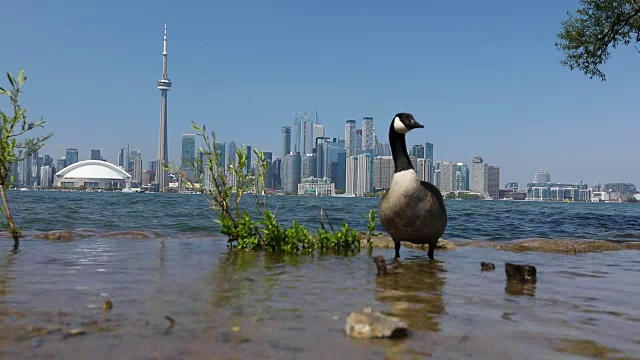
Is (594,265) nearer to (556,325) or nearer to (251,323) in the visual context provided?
(556,325)

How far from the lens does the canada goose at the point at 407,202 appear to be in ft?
26.7

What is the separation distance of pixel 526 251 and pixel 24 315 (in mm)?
11726

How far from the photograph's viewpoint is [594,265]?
941 cm

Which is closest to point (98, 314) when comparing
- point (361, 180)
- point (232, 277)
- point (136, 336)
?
point (136, 336)

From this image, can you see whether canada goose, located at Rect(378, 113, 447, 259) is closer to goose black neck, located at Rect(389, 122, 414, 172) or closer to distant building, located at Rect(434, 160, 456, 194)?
goose black neck, located at Rect(389, 122, 414, 172)

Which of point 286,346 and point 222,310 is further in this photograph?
point 222,310

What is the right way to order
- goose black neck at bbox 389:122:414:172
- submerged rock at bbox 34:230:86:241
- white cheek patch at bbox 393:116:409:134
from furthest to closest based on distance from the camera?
submerged rock at bbox 34:230:86:241
white cheek patch at bbox 393:116:409:134
goose black neck at bbox 389:122:414:172

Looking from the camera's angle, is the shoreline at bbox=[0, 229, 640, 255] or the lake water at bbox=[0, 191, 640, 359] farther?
the shoreline at bbox=[0, 229, 640, 255]

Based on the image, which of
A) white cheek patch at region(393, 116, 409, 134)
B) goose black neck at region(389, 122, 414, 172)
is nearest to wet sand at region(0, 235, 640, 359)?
goose black neck at region(389, 122, 414, 172)

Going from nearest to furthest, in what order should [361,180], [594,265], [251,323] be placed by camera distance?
[251,323], [594,265], [361,180]

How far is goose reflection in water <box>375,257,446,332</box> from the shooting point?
4330mm

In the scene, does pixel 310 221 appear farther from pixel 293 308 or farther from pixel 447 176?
pixel 447 176

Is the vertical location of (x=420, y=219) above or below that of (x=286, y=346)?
above

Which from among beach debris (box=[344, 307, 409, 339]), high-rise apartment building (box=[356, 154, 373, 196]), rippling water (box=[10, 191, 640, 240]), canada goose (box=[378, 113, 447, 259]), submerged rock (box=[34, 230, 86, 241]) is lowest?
rippling water (box=[10, 191, 640, 240])
